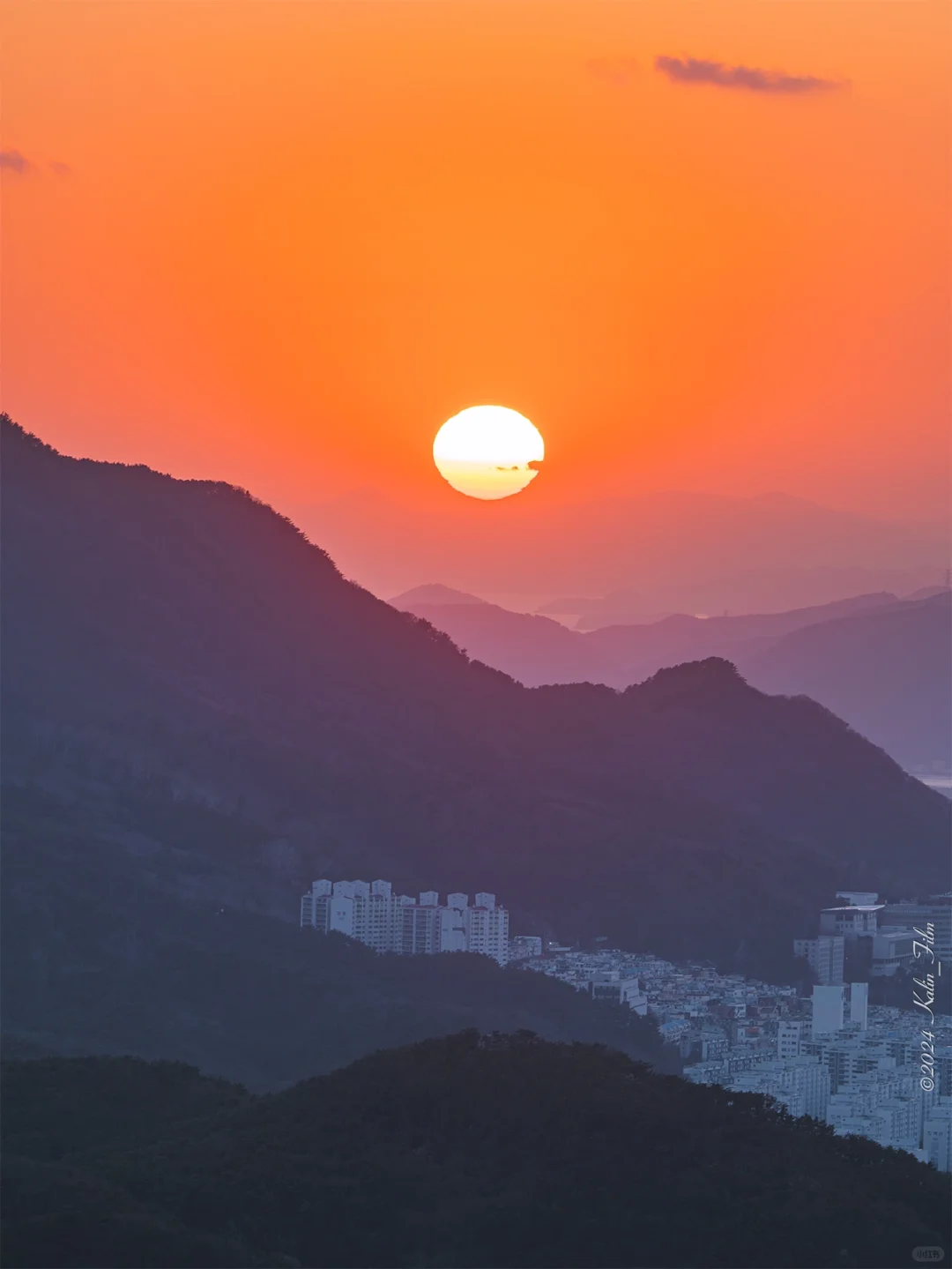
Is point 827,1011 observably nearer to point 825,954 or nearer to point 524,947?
point 524,947

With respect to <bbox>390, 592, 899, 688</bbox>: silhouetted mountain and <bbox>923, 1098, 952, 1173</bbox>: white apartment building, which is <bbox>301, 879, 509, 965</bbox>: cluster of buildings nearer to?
<bbox>923, 1098, 952, 1173</bbox>: white apartment building

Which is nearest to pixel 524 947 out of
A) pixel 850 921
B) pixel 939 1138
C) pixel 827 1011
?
pixel 850 921

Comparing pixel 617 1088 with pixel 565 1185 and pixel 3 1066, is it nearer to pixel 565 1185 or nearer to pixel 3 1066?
pixel 565 1185

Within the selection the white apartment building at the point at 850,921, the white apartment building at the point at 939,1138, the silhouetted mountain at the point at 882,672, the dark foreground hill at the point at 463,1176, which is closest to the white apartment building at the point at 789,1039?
the white apartment building at the point at 939,1138

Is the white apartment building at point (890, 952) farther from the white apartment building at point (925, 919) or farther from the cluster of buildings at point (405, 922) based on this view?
the cluster of buildings at point (405, 922)

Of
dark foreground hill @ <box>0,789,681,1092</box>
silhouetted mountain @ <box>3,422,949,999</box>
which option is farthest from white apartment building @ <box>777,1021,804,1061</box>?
silhouetted mountain @ <box>3,422,949,999</box>

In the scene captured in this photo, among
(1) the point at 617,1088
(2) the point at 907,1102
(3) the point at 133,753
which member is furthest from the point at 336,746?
(1) the point at 617,1088

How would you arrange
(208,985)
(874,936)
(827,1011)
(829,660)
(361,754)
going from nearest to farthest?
(827,1011) → (208,985) → (874,936) → (361,754) → (829,660)
